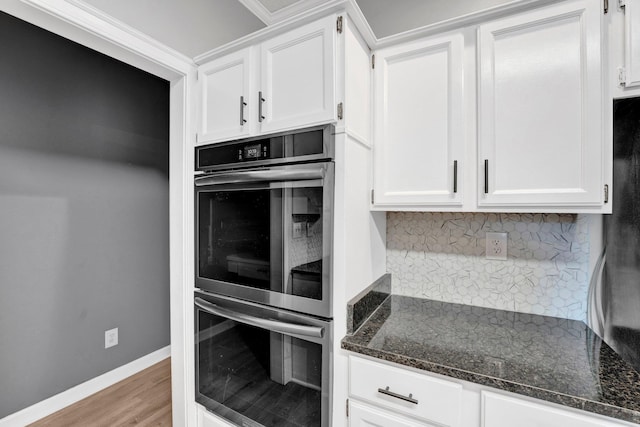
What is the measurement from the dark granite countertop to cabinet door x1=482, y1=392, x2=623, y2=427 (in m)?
0.04

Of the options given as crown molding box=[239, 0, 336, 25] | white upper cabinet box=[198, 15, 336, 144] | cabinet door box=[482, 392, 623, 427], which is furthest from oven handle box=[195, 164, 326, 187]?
crown molding box=[239, 0, 336, 25]

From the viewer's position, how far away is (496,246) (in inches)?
58.2

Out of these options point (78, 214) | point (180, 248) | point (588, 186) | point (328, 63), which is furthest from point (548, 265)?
point (78, 214)

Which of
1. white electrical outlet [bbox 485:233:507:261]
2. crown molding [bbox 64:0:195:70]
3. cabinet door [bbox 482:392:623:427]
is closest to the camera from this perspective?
cabinet door [bbox 482:392:623:427]

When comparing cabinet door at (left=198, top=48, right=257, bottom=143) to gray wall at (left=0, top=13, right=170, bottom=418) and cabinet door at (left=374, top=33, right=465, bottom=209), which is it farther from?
gray wall at (left=0, top=13, right=170, bottom=418)

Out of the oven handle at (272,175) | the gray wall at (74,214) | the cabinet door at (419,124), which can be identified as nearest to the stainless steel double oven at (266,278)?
the oven handle at (272,175)

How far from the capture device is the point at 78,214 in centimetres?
222

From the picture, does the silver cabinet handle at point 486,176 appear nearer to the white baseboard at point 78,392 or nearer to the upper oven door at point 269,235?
the upper oven door at point 269,235

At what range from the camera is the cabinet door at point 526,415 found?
0.83 meters

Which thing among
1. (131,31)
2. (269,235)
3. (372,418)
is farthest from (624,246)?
(131,31)

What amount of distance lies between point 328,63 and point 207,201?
0.91 meters

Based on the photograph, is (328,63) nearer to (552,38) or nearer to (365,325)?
(552,38)

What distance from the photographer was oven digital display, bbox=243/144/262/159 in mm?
1359

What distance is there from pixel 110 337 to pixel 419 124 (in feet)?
9.12
